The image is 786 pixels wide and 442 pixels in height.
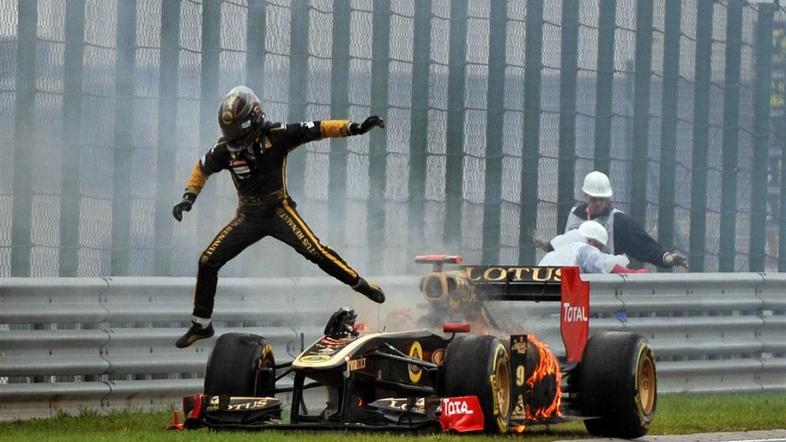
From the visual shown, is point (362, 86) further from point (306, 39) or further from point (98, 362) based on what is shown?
point (98, 362)

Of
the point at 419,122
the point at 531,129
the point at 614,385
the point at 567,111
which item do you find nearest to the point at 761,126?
the point at 567,111

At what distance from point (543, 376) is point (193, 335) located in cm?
267

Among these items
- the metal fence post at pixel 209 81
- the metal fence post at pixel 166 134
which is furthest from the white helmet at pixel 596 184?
the metal fence post at pixel 166 134

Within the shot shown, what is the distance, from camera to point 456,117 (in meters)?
16.5

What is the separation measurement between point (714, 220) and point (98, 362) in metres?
7.13

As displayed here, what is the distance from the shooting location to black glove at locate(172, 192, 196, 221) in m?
13.0

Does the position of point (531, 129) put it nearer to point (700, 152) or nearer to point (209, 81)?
point (700, 152)

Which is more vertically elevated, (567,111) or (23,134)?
(567,111)

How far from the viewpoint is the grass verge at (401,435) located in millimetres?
11297

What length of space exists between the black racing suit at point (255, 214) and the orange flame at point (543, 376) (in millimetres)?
1740

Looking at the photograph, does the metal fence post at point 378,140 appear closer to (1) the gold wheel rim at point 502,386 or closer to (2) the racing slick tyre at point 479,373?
(1) the gold wheel rim at point 502,386

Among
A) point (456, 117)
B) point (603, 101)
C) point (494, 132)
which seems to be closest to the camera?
point (456, 117)

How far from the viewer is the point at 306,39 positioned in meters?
15.5

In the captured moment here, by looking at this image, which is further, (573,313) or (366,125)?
(573,313)
